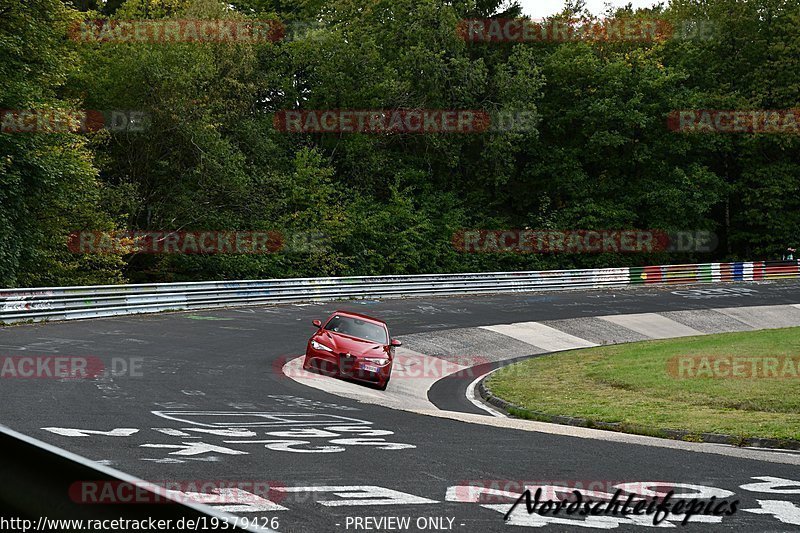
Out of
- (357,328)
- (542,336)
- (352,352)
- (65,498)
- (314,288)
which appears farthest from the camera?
(314,288)

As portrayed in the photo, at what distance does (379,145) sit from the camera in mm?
55844

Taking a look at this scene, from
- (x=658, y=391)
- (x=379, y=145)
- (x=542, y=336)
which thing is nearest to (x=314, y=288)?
(x=542, y=336)

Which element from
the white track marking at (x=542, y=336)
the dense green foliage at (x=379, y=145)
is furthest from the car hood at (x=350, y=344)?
the dense green foliage at (x=379, y=145)

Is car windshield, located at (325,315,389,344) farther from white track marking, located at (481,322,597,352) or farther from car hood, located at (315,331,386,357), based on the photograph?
white track marking, located at (481,322,597,352)

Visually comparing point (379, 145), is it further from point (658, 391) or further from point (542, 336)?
point (658, 391)

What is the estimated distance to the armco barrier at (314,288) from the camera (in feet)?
89.6

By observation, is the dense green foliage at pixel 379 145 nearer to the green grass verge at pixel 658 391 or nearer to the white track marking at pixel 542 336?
the white track marking at pixel 542 336

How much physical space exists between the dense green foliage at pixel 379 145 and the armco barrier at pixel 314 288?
449 centimetres

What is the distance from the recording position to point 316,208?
48.4 m

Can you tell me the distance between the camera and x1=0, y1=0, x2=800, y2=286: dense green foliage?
117 feet

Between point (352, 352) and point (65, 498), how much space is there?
659 inches

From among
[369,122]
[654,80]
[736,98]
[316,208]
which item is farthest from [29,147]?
[736,98]

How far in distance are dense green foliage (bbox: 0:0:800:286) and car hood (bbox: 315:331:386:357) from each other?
52.6 ft

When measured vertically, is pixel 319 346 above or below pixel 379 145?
below
